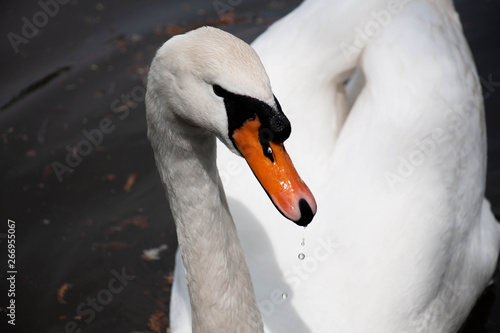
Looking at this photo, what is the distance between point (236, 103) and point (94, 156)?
431 centimetres

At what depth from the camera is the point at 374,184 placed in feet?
14.5

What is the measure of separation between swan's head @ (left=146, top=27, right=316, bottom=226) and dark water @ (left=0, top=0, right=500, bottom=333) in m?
2.82

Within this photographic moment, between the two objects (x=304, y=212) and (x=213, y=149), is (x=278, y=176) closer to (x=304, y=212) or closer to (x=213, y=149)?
(x=304, y=212)

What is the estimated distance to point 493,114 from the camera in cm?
677

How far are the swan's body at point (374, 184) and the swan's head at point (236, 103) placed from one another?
1.45m

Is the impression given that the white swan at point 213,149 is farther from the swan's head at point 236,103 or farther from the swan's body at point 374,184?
the swan's body at point 374,184

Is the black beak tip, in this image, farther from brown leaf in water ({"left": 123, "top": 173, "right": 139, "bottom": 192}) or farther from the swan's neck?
brown leaf in water ({"left": 123, "top": 173, "right": 139, "bottom": 192})

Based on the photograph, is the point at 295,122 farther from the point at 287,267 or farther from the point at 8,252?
the point at 8,252

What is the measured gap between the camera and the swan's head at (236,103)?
2.78 metres

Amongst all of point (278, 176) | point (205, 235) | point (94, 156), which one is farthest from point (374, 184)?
point (94, 156)

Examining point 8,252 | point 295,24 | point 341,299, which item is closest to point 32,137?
point 8,252

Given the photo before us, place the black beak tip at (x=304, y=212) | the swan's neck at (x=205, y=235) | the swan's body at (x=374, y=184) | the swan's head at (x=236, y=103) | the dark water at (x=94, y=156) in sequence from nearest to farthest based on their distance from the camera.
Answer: the swan's head at (x=236, y=103)
the black beak tip at (x=304, y=212)
the swan's neck at (x=205, y=235)
the swan's body at (x=374, y=184)
the dark water at (x=94, y=156)

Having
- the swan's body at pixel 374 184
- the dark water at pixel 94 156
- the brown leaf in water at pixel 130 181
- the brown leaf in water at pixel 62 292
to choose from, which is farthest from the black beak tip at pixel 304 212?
the brown leaf in water at pixel 130 181

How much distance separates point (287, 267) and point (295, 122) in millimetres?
1056
